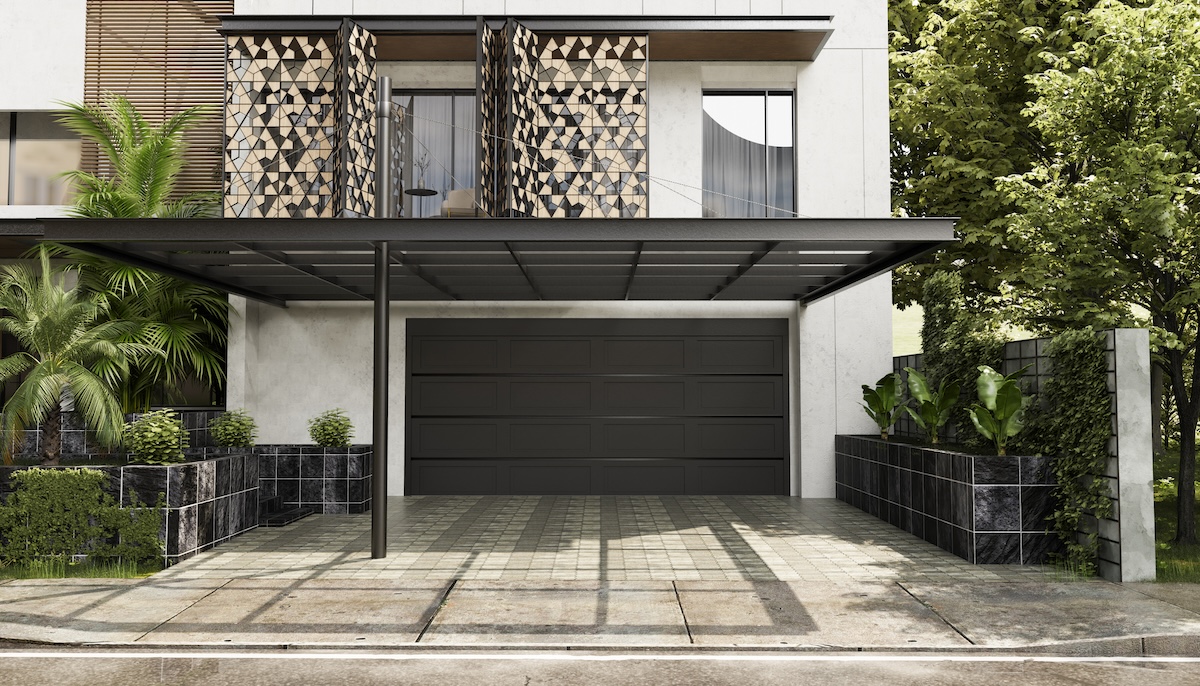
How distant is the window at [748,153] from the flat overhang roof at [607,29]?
35.3 inches

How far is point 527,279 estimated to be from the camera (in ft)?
41.6

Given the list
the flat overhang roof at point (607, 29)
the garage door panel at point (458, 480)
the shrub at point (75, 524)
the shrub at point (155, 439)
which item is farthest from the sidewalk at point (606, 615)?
the flat overhang roof at point (607, 29)

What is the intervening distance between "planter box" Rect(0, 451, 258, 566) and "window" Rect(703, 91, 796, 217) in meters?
8.61

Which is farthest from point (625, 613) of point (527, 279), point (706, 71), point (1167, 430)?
point (1167, 430)

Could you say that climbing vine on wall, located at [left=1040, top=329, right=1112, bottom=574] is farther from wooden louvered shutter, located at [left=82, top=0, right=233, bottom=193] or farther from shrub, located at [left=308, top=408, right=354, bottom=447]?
wooden louvered shutter, located at [left=82, top=0, right=233, bottom=193]

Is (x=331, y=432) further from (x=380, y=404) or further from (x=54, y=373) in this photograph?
(x=380, y=404)

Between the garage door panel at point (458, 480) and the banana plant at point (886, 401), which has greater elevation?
the banana plant at point (886, 401)

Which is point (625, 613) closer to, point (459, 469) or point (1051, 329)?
point (459, 469)

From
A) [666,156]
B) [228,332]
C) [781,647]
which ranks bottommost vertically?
[781,647]

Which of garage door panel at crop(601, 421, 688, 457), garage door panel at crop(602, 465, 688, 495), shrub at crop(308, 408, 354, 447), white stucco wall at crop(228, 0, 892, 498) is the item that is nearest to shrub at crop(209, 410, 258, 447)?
shrub at crop(308, 408, 354, 447)

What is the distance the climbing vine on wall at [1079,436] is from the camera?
847cm

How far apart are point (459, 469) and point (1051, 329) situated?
979cm

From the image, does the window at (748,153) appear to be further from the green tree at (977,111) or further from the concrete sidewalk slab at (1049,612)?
the concrete sidewalk slab at (1049,612)

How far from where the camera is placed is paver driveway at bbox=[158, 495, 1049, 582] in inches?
344
